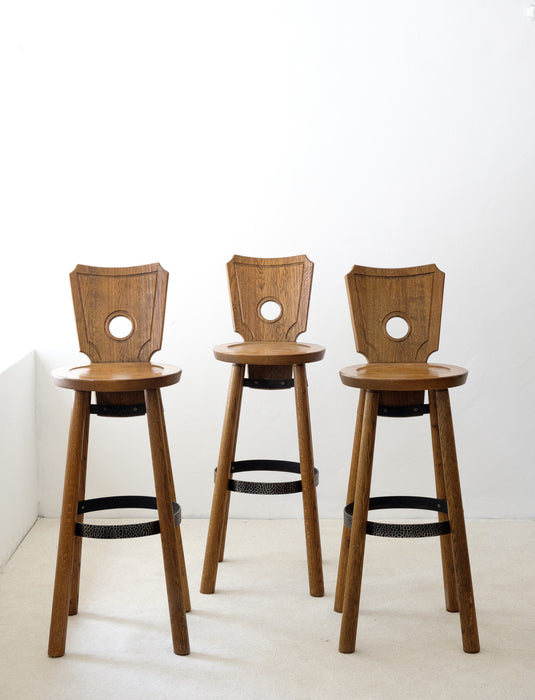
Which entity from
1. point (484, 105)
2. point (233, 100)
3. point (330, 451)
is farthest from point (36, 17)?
point (330, 451)

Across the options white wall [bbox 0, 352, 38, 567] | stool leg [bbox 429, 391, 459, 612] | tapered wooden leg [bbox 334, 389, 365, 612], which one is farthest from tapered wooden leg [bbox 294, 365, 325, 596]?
white wall [bbox 0, 352, 38, 567]

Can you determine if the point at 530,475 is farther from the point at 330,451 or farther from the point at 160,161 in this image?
the point at 160,161

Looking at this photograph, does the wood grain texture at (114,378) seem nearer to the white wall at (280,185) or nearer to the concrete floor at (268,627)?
the concrete floor at (268,627)

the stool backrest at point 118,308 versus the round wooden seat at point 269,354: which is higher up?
the stool backrest at point 118,308

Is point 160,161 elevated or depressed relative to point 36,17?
depressed

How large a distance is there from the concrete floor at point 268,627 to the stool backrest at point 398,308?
2.97 ft

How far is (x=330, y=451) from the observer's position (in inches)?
153

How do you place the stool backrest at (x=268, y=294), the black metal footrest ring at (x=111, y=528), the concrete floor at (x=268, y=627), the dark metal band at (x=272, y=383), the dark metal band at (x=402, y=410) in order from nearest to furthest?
the concrete floor at (x=268, y=627) < the black metal footrest ring at (x=111, y=528) < the dark metal band at (x=402, y=410) < the dark metal band at (x=272, y=383) < the stool backrest at (x=268, y=294)

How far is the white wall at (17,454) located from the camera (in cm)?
334

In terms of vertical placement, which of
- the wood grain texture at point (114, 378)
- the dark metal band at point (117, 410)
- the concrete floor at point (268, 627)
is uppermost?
the wood grain texture at point (114, 378)

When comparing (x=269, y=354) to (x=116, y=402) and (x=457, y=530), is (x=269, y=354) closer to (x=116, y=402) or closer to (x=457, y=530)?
(x=116, y=402)

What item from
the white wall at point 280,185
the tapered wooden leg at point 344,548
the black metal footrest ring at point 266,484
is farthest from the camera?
the white wall at point 280,185

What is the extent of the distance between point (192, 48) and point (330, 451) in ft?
6.40

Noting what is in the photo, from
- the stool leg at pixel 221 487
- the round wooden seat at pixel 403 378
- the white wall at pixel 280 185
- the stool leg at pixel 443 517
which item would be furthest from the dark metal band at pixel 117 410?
the white wall at pixel 280 185
